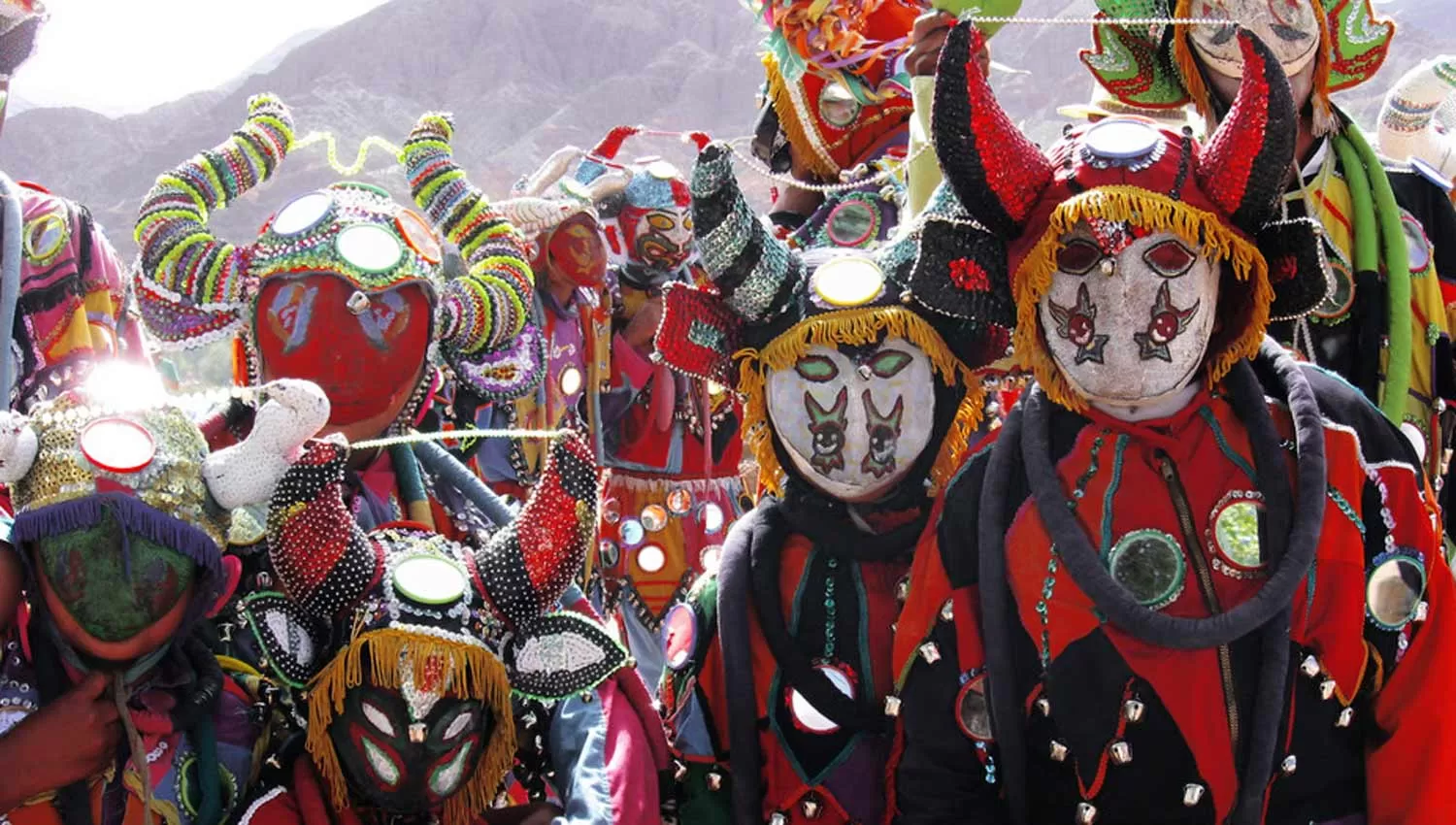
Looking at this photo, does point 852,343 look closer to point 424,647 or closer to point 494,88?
point 424,647

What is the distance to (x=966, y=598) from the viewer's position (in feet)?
10.1

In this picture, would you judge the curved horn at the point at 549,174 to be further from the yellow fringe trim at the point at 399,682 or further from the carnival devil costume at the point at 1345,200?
the yellow fringe trim at the point at 399,682

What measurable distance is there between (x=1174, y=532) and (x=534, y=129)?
2817cm

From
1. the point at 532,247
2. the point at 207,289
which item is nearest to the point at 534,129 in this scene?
the point at 532,247

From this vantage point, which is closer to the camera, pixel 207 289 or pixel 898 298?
pixel 898 298

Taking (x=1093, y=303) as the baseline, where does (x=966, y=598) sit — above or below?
below

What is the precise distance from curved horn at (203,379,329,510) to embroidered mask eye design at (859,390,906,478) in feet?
3.36

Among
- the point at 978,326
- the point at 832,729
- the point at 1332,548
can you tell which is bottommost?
the point at 832,729

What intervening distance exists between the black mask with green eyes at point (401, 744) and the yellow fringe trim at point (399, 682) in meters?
0.02

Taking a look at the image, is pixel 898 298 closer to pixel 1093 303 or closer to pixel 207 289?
pixel 1093 303

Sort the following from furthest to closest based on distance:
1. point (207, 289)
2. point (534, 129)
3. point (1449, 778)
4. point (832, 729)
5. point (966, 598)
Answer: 1. point (534, 129)
2. point (207, 289)
3. point (832, 729)
4. point (966, 598)
5. point (1449, 778)

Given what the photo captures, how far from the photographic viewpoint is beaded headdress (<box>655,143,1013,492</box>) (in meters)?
3.38

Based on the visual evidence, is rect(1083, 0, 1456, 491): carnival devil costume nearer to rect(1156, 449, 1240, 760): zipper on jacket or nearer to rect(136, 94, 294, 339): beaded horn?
rect(1156, 449, 1240, 760): zipper on jacket

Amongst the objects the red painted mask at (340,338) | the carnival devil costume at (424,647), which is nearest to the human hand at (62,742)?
the carnival devil costume at (424,647)
